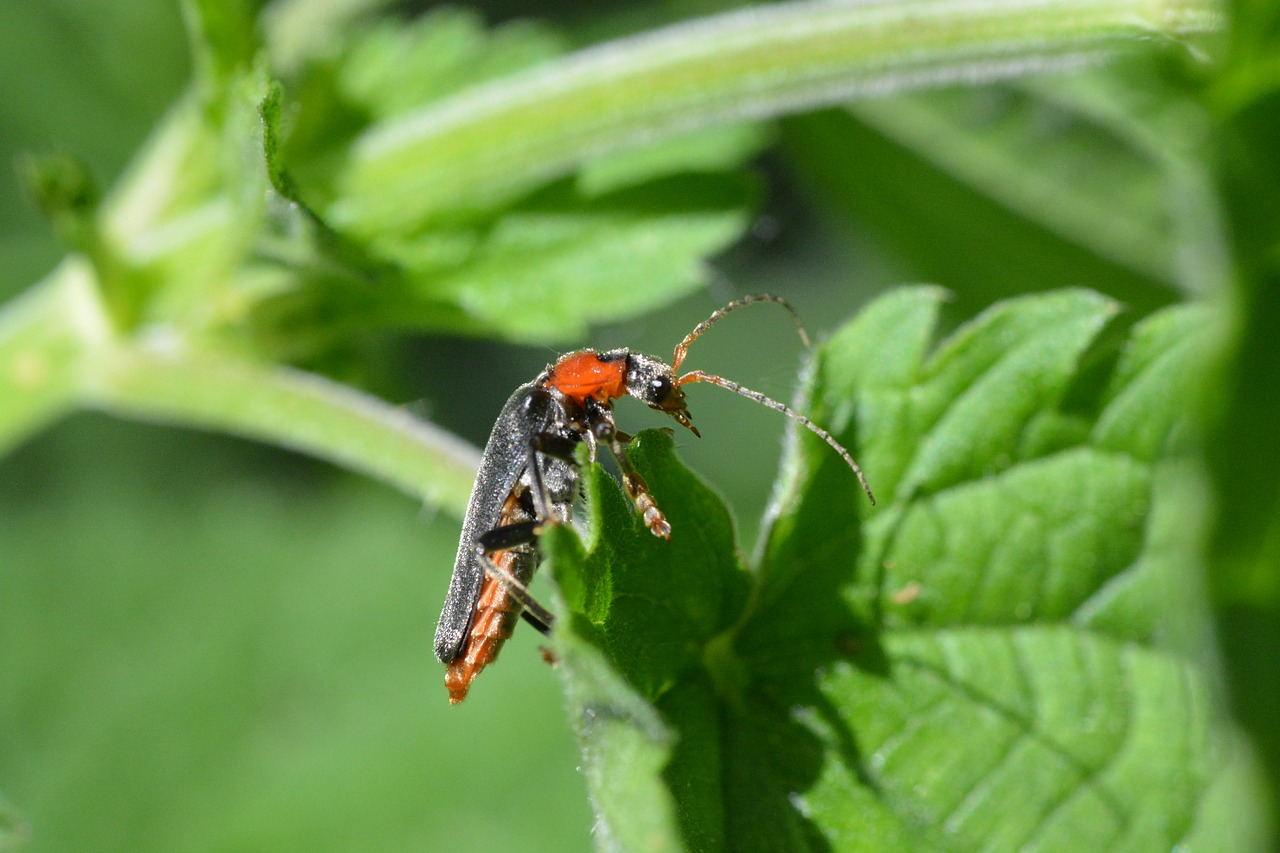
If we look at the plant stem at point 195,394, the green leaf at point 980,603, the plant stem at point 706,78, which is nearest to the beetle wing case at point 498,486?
the plant stem at point 195,394

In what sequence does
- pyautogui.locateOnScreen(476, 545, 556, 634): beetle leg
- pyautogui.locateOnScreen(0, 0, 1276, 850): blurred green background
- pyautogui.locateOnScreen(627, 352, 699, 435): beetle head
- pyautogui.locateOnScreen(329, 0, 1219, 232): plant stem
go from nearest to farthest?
pyautogui.locateOnScreen(329, 0, 1219, 232): plant stem, pyautogui.locateOnScreen(476, 545, 556, 634): beetle leg, pyautogui.locateOnScreen(627, 352, 699, 435): beetle head, pyautogui.locateOnScreen(0, 0, 1276, 850): blurred green background

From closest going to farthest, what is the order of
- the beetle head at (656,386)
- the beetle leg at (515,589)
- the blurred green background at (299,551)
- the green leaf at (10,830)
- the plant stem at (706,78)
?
the green leaf at (10,830)
the plant stem at (706,78)
the beetle leg at (515,589)
the beetle head at (656,386)
the blurred green background at (299,551)

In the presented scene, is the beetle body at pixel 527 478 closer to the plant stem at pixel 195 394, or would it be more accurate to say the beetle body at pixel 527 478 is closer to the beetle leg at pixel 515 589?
the beetle leg at pixel 515 589

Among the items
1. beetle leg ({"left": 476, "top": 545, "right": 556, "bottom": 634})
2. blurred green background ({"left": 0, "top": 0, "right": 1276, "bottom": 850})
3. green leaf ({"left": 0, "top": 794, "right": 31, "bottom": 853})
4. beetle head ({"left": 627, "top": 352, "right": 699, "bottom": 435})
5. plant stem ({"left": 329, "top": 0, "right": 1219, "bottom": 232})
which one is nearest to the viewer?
green leaf ({"left": 0, "top": 794, "right": 31, "bottom": 853})

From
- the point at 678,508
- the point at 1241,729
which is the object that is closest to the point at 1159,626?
the point at 1241,729

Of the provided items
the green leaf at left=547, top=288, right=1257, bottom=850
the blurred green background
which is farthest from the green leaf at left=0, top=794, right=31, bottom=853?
the blurred green background

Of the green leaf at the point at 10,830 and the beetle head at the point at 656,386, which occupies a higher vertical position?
the beetle head at the point at 656,386

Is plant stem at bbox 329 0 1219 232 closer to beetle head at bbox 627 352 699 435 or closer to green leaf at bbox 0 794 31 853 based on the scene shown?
beetle head at bbox 627 352 699 435

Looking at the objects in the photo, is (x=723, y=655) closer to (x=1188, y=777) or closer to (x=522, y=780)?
(x=1188, y=777)
